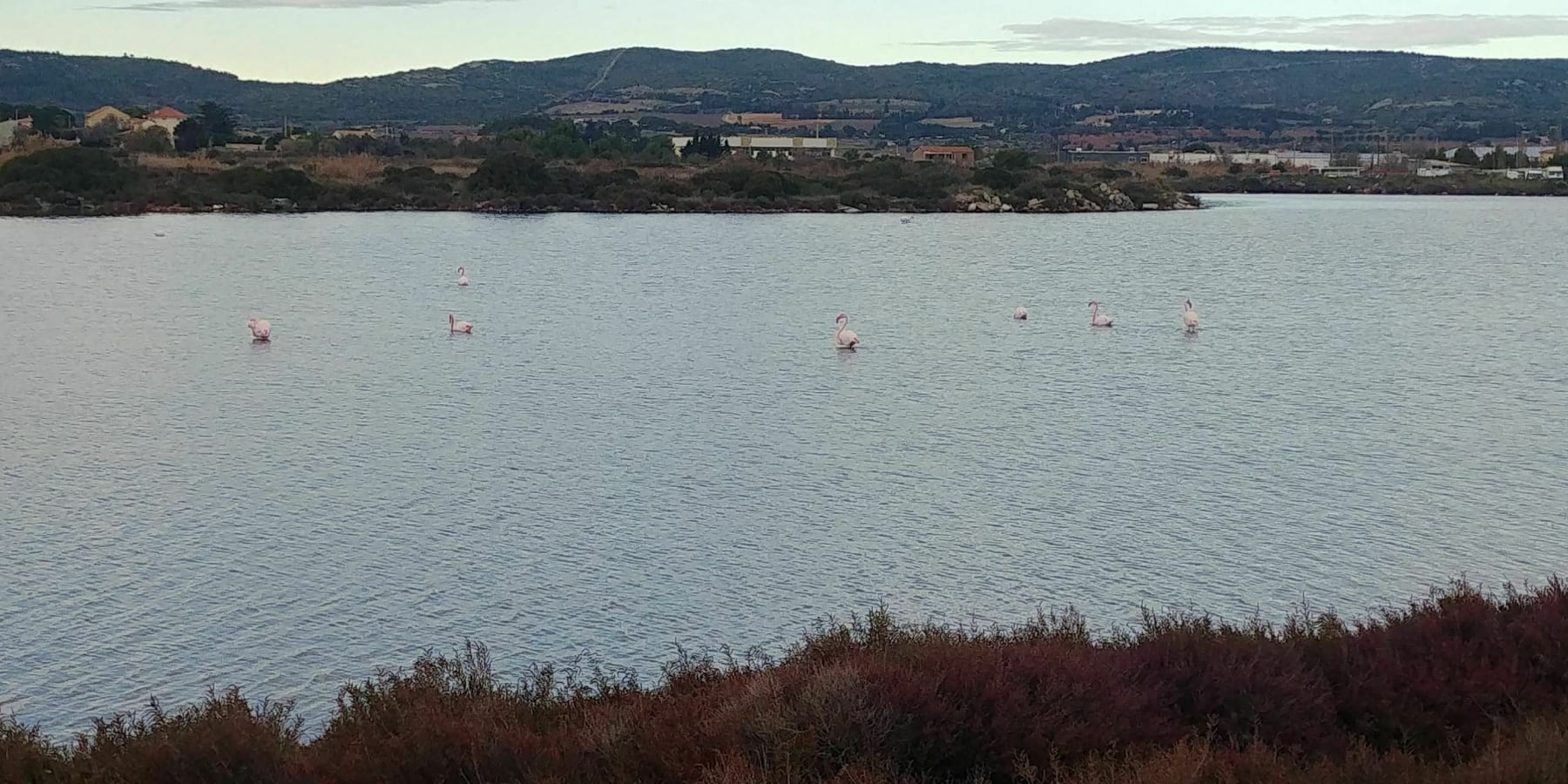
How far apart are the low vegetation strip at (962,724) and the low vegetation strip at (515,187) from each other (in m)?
54.2

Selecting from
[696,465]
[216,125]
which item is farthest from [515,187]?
[696,465]

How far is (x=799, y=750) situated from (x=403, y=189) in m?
62.6

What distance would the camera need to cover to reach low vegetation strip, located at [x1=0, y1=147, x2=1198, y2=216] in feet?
197

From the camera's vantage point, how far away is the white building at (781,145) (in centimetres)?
9725

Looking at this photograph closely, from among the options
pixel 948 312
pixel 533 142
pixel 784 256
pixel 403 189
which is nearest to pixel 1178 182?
pixel 533 142

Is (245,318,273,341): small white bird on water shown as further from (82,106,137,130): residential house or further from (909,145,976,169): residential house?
(909,145,976,169): residential house

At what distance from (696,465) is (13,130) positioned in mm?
72586

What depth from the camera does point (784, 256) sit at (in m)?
43.2

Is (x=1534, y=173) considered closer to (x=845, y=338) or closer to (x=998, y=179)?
(x=998, y=179)

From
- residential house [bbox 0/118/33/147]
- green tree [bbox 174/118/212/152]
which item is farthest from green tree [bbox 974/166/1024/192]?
residential house [bbox 0/118/33/147]

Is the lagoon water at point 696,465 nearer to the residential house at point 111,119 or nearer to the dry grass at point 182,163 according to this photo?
the dry grass at point 182,163

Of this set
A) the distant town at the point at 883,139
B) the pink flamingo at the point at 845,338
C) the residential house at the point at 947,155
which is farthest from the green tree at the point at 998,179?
the pink flamingo at the point at 845,338

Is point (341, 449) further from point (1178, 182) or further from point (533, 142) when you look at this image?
point (1178, 182)

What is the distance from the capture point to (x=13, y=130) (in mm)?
78375
